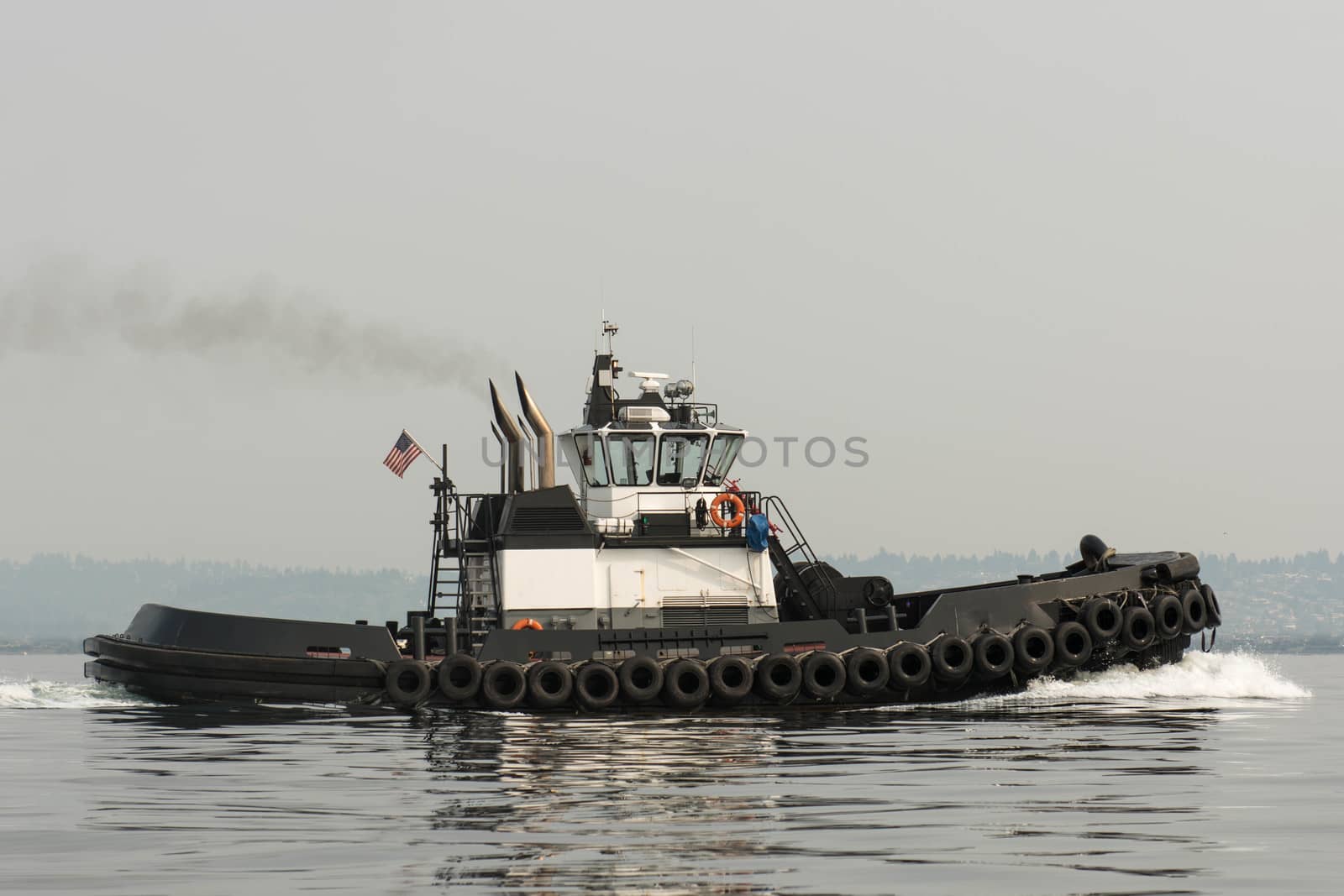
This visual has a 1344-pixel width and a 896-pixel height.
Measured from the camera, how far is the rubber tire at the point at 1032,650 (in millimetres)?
19859

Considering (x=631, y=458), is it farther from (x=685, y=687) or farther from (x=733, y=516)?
(x=685, y=687)

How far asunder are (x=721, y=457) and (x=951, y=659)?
4037mm

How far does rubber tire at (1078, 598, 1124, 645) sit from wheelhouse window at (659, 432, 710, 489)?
5.19m

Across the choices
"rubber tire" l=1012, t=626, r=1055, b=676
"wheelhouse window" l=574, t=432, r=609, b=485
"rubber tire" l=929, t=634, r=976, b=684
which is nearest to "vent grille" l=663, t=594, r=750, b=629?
"wheelhouse window" l=574, t=432, r=609, b=485

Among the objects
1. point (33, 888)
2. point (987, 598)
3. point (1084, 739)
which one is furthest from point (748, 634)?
point (33, 888)

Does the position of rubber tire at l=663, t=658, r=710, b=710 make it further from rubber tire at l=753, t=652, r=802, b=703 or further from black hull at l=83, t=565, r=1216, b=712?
rubber tire at l=753, t=652, r=802, b=703

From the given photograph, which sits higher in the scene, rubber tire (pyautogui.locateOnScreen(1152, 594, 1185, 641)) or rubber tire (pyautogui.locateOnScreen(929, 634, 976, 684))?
rubber tire (pyautogui.locateOnScreen(1152, 594, 1185, 641))

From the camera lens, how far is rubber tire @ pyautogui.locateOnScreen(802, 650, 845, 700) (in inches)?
758

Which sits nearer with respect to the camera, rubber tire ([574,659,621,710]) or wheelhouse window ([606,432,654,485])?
rubber tire ([574,659,621,710])

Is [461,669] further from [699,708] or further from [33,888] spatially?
[33,888]

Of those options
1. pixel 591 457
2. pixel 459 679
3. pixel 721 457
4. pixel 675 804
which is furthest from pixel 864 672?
pixel 675 804

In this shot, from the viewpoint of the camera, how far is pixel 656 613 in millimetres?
20172

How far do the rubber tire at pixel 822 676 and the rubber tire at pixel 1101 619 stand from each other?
3291 mm

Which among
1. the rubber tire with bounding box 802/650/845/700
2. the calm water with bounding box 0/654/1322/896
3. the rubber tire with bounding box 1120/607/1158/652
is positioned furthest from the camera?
the rubber tire with bounding box 1120/607/1158/652
